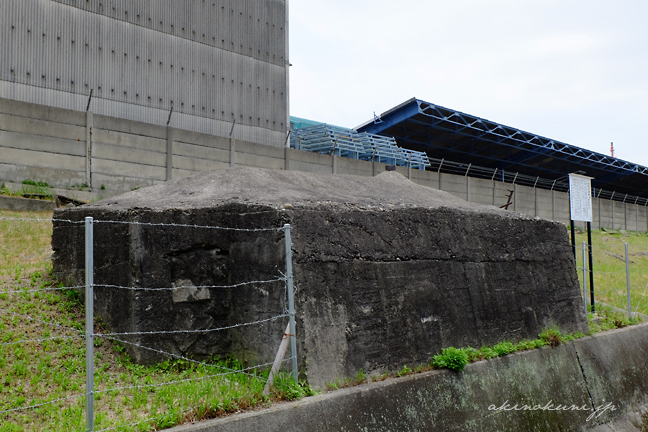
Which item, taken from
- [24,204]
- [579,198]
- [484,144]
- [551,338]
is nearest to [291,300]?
[551,338]

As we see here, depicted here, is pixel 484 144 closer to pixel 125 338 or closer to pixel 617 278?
pixel 617 278

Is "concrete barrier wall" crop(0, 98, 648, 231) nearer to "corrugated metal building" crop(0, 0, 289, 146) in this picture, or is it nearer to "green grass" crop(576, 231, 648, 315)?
"corrugated metal building" crop(0, 0, 289, 146)

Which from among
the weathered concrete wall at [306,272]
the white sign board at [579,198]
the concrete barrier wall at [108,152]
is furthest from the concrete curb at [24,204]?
the white sign board at [579,198]

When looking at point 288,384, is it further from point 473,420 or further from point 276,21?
point 276,21

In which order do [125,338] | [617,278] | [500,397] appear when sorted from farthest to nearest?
[617,278] → [500,397] → [125,338]

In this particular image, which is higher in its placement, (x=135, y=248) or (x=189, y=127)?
(x=189, y=127)

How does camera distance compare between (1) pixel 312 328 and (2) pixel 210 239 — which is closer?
(1) pixel 312 328

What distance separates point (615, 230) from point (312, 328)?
2970 cm

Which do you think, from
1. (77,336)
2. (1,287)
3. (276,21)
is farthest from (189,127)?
(77,336)

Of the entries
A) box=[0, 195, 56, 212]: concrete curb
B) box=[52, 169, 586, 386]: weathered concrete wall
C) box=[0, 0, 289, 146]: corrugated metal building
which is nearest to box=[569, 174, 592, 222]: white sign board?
box=[52, 169, 586, 386]: weathered concrete wall

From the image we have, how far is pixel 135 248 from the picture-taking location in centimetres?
491

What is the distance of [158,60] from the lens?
16109 millimetres

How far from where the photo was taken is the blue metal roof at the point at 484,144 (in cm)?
2652

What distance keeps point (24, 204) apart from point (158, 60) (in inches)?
286
